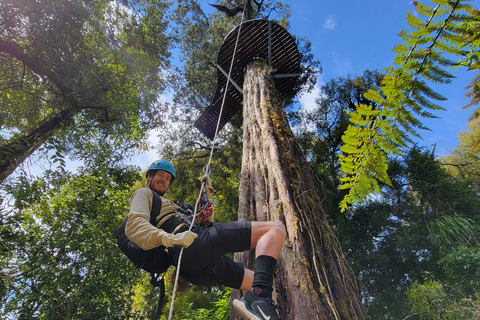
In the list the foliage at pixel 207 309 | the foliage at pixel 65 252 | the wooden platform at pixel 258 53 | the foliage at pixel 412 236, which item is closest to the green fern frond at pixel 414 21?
the wooden platform at pixel 258 53

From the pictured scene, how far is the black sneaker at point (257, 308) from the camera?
1.42 metres

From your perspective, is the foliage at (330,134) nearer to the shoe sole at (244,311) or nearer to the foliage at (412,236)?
the foliage at (412,236)

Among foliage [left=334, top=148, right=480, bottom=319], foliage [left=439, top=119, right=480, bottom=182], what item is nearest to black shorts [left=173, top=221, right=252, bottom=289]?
foliage [left=334, top=148, right=480, bottom=319]

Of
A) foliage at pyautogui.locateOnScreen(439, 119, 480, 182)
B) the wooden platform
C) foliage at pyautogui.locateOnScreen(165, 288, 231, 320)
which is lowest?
foliage at pyautogui.locateOnScreen(165, 288, 231, 320)

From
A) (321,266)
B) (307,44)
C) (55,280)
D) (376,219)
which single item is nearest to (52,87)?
(55,280)

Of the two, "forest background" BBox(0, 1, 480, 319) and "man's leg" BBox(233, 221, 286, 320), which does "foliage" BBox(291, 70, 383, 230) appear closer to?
"forest background" BBox(0, 1, 480, 319)

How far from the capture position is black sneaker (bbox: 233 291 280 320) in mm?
1421

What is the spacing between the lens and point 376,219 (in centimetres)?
941

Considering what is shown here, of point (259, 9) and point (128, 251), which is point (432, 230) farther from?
point (259, 9)

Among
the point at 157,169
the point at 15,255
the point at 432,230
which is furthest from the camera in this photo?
the point at 432,230

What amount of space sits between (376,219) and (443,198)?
89.4 inches

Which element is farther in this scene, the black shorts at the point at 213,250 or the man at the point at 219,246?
the black shorts at the point at 213,250

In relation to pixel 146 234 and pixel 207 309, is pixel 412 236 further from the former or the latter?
pixel 146 234

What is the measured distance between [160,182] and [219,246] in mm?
1190
